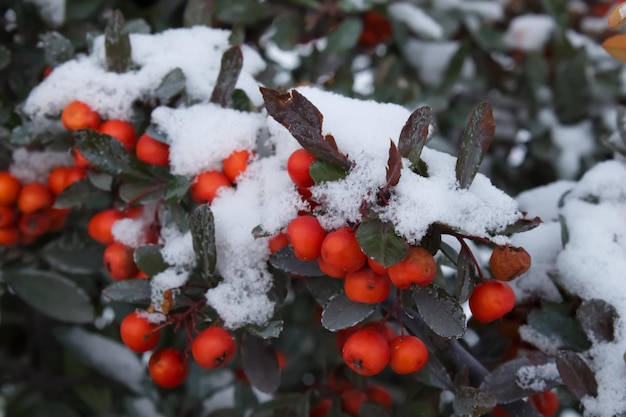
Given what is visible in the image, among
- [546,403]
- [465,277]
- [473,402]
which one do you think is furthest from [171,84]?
[546,403]

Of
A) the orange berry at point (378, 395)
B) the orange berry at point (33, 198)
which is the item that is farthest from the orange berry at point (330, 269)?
the orange berry at point (33, 198)

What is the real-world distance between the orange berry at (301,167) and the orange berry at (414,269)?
6.4 inches

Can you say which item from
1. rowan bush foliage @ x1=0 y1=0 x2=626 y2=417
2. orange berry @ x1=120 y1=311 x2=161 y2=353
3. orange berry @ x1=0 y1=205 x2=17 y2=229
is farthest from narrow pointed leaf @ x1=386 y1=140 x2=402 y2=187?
orange berry @ x1=0 y1=205 x2=17 y2=229

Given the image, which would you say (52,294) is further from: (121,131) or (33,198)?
(121,131)

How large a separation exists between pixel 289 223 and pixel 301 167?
0.08 m

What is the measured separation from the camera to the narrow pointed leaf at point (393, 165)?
0.84 metres

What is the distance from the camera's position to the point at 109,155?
1.08 m

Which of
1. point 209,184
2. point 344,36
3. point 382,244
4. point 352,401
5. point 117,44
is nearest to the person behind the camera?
point 382,244

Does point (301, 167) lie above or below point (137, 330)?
above

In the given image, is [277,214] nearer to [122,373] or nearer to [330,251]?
[330,251]

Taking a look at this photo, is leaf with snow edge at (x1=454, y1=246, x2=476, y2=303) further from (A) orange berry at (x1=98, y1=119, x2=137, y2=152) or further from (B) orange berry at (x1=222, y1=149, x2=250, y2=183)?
(A) orange berry at (x1=98, y1=119, x2=137, y2=152)

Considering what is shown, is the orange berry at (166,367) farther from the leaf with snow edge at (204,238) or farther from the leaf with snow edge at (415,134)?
the leaf with snow edge at (415,134)

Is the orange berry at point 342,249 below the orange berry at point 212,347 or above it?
above

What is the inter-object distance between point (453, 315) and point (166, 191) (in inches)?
18.5
